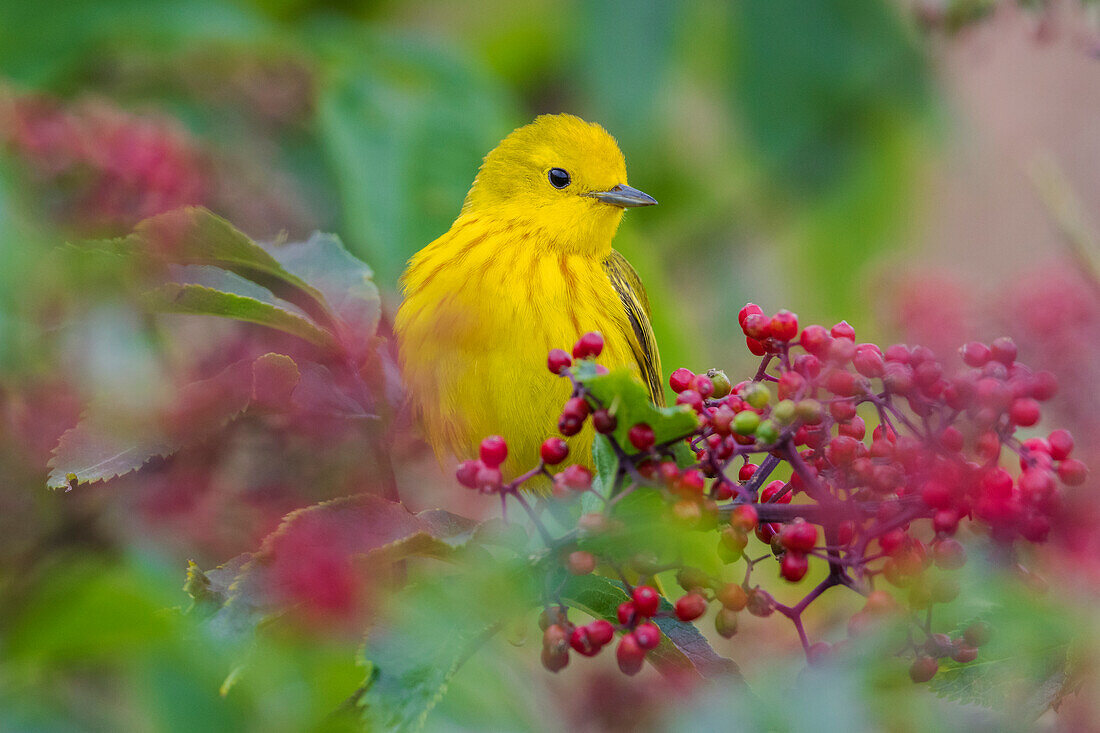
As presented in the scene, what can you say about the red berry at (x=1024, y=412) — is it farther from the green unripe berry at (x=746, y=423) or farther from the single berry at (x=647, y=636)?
the single berry at (x=647, y=636)

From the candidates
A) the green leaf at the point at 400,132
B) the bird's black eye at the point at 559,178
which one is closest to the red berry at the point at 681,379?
the green leaf at the point at 400,132

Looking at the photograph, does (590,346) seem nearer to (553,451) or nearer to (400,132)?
(553,451)

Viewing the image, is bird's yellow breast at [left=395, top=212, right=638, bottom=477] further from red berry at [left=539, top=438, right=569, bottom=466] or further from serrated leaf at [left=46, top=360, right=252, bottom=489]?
red berry at [left=539, top=438, right=569, bottom=466]

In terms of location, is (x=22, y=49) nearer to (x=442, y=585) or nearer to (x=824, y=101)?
(x=442, y=585)

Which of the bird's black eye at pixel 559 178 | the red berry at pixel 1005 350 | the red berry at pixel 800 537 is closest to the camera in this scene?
the red berry at pixel 800 537

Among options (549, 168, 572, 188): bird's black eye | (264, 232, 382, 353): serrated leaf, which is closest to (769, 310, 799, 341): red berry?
(264, 232, 382, 353): serrated leaf

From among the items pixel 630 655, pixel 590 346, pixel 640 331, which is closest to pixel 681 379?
pixel 590 346

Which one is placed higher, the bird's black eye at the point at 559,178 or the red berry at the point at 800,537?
the red berry at the point at 800,537
